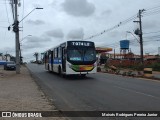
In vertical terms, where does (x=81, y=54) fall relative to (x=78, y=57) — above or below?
above

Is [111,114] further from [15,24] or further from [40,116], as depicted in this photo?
[15,24]

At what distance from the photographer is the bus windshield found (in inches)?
1205

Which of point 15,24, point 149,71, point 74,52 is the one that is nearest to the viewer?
point 74,52

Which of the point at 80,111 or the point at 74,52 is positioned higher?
the point at 74,52

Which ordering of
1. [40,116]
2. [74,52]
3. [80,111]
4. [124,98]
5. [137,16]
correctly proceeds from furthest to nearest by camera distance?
[137,16]
[74,52]
[124,98]
[80,111]
[40,116]

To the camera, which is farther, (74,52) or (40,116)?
(74,52)

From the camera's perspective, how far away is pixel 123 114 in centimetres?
1191

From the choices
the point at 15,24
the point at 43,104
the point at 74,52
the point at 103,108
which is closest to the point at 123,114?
the point at 103,108

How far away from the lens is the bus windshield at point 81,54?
30.6 meters

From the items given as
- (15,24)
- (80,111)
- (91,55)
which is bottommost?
(80,111)

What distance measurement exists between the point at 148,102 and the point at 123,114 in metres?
3.14

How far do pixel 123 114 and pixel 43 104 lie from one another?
3772mm

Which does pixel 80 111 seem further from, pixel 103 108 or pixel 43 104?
pixel 43 104

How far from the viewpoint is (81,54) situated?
30.9 meters
